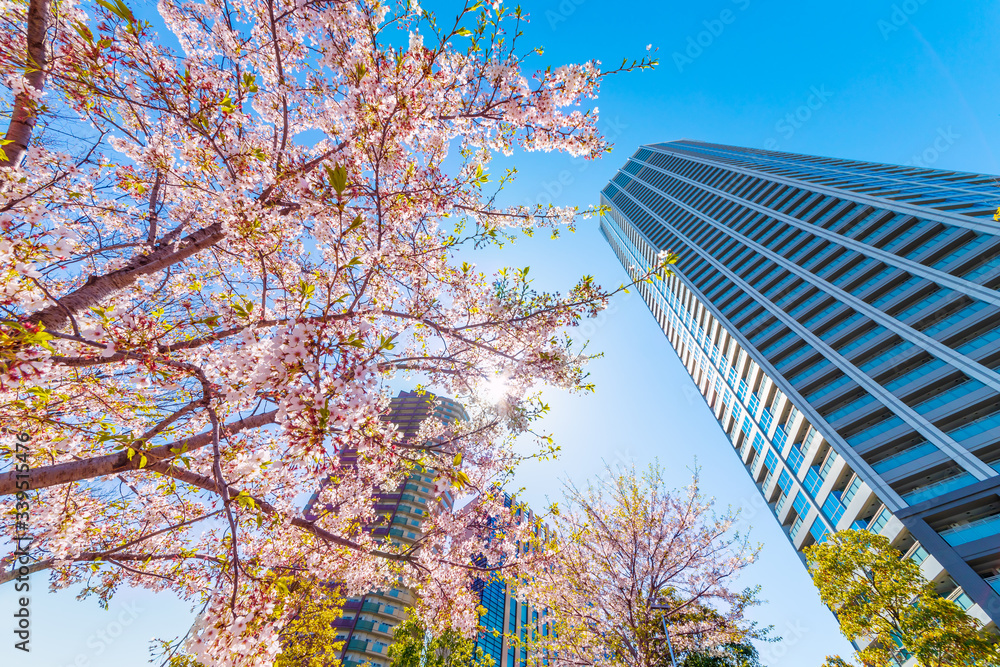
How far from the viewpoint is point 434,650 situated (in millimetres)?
14477

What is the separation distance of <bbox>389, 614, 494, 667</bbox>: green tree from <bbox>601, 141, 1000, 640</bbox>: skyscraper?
24811 mm

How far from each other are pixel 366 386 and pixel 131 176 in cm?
461

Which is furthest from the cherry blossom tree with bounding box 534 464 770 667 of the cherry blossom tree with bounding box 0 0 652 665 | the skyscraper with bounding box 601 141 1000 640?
the skyscraper with bounding box 601 141 1000 640

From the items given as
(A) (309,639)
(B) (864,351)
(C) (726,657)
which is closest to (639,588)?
(C) (726,657)

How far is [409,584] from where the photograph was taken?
616 centimetres

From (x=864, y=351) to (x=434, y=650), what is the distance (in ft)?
118

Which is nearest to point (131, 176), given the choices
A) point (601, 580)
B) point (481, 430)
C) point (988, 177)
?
point (481, 430)

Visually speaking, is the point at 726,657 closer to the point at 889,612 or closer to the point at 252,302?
the point at 889,612

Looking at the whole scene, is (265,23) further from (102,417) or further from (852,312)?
(852,312)

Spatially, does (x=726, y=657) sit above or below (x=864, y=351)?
below

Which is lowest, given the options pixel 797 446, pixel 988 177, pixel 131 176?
pixel 131 176

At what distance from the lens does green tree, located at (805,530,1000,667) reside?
9.89 metres

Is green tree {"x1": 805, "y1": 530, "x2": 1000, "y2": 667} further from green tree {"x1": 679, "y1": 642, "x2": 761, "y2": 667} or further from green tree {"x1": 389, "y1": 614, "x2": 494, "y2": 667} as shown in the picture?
green tree {"x1": 389, "y1": 614, "x2": 494, "y2": 667}

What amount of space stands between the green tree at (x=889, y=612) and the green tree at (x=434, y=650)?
1202cm
